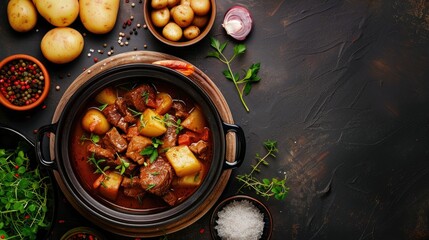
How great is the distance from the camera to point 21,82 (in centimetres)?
297

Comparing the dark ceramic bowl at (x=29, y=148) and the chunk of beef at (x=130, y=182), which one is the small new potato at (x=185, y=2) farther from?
the dark ceramic bowl at (x=29, y=148)

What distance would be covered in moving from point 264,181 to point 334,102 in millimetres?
640

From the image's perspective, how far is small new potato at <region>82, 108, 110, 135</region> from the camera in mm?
2855

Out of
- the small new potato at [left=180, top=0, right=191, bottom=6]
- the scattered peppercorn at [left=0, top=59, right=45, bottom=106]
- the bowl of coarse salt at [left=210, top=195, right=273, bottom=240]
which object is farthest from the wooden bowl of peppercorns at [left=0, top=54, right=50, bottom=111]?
the bowl of coarse salt at [left=210, top=195, right=273, bottom=240]

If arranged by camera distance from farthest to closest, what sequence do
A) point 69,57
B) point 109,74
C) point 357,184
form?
point 357,184
point 69,57
point 109,74

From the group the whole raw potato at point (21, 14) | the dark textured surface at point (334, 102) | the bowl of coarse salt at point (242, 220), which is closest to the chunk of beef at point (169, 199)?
the bowl of coarse salt at point (242, 220)

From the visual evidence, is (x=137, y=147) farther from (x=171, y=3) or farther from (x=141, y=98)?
(x=171, y=3)

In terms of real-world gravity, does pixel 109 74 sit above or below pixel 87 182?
above

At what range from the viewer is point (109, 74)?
2.79 metres

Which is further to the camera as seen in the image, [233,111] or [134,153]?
[233,111]

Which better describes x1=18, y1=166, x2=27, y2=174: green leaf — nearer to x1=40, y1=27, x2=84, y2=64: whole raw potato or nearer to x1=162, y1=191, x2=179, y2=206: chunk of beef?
x1=40, y1=27, x2=84, y2=64: whole raw potato

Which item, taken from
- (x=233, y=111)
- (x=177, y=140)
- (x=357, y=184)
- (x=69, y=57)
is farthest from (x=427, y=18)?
(x=69, y=57)

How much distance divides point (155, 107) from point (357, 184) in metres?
1.27

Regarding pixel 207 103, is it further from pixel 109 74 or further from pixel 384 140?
pixel 384 140
